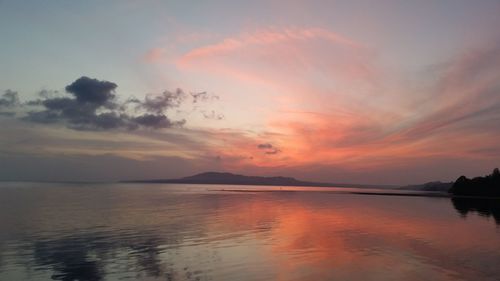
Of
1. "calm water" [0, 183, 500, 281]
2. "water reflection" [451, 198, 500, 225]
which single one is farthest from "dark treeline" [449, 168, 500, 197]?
"calm water" [0, 183, 500, 281]

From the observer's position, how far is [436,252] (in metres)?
39.5

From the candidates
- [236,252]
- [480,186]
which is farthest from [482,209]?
[236,252]

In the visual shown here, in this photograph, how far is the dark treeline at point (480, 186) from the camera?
173 metres

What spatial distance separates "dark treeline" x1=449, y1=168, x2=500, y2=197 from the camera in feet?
567

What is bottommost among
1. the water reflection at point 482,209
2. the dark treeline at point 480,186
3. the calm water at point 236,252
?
the calm water at point 236,252

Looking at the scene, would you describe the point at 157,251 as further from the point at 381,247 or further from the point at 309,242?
the point at 381,247

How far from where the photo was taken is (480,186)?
181125 millimetres

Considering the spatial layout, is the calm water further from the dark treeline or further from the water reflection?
the dark treeline

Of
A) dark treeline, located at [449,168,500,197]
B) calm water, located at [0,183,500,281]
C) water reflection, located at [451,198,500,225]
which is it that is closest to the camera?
calm water, located at [0,183,500,281]

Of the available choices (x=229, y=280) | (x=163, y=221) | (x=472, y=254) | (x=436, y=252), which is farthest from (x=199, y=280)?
(x=163, y=221)

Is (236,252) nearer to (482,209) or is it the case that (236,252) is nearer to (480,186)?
(482,209)

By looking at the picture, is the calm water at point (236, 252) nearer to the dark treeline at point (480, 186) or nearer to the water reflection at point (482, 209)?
the water reflection at point (482, 209)

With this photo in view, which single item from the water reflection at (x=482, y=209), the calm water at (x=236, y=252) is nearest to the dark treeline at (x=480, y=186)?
the water reflection at (x=482, y=209)

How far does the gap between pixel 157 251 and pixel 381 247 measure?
2369 cm
